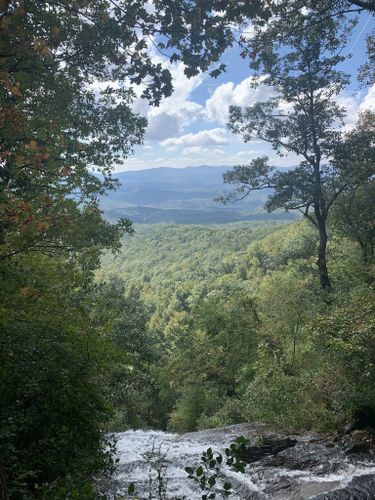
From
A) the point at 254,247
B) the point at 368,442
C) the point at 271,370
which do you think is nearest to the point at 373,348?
the point at 368,442

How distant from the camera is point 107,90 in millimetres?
11242

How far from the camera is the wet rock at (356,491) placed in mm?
8141

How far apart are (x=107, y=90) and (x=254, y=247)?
118134 millimetres

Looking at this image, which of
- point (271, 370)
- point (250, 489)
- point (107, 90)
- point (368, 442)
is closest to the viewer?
point (250, 489)

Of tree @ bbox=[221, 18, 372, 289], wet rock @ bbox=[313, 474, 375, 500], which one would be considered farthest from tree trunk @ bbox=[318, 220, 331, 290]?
wet rock @ bbox=[313, 474, 375, 500]

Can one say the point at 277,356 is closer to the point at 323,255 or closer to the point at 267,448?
the point at 323,255

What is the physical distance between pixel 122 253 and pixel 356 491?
1020 centimetres

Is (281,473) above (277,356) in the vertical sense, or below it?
below

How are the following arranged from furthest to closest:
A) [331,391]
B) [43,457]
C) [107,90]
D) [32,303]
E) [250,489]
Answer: [331,391] → [107,90] → [250,489] → [32,303] → [43,457]

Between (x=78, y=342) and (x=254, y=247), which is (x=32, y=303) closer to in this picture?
(x=78, y=342)

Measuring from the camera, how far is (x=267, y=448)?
11.5m

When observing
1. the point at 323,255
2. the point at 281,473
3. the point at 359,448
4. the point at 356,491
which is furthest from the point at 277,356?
the point at 356,491

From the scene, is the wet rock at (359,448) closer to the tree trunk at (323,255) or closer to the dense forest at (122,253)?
the dense forest at (122,253)

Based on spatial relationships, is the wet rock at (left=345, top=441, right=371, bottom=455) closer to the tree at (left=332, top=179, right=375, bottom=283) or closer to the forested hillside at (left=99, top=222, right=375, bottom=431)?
the forested hillside at (left=99, top=222, right=375, bottom=431)
